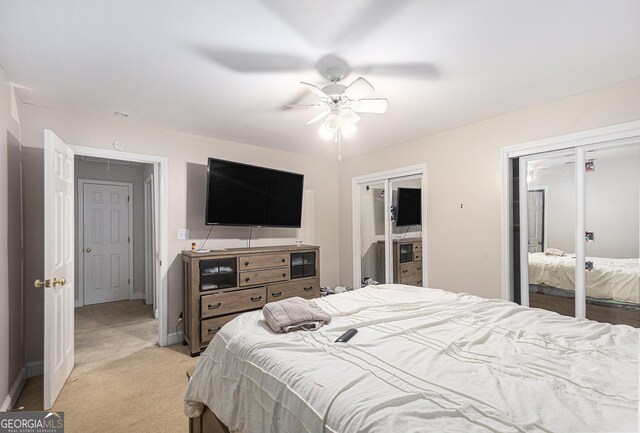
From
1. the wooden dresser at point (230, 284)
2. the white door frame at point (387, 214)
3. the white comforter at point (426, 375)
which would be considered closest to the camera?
the white comforter at point (426, 375)

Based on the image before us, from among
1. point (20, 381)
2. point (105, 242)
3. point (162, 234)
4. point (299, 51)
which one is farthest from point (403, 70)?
point (105, 242)

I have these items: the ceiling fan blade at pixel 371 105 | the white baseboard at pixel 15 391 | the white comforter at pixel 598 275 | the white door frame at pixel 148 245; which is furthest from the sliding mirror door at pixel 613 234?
the white door frame at pixel 148 245

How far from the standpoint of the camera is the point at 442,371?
3.66ft

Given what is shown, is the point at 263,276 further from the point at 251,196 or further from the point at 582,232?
the point at 582,232

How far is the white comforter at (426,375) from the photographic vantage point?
2.85 ft

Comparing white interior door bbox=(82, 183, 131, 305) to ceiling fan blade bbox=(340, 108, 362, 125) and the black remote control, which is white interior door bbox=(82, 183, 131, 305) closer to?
ceiling fan blade bbox=(340, 108, 362, 125)

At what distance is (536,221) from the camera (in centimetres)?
291

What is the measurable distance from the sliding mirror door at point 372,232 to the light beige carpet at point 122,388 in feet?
8.78

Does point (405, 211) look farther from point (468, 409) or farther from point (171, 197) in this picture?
point (468, 409)

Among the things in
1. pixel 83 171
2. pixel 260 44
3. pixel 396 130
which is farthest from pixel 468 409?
pixel 83 171

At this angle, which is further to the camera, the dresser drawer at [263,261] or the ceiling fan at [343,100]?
the dresser drawer at [263,261]

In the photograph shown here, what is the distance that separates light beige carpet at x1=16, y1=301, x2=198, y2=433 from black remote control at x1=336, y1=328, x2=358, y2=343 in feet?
4.49

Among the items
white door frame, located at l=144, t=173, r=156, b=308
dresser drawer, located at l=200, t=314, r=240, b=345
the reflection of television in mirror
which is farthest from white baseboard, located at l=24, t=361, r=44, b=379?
the reflection of television in mirror

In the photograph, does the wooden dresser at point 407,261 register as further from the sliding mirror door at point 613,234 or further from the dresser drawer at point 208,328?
the dresser drawer at point 208,328
